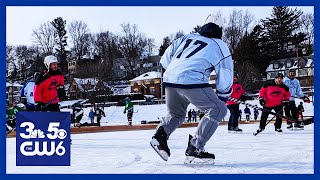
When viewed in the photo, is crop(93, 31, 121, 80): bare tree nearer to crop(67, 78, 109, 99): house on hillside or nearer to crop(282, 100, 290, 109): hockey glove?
crop(67, 78, 109, 99): house on hillside

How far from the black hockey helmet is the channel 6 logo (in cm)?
140

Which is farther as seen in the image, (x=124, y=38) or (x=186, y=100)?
(x=124, y=38)

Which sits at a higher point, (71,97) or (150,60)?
(150,60)

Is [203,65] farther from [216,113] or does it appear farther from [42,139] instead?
[42,139]

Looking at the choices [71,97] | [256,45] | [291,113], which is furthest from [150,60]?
[291,113]

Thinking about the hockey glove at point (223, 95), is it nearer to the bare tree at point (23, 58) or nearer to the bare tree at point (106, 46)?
the bare tree at point (23, 58)

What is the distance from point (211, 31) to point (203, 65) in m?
0.35

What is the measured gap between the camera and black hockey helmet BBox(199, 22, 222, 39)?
4023mm

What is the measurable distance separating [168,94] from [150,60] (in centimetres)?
6100

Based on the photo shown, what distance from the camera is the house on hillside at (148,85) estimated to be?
5534cm

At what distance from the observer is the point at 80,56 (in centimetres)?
5619

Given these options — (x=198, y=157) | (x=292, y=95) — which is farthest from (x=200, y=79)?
(x=292, y=95)

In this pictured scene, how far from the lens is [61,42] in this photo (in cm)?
5881

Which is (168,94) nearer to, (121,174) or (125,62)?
(121,174)
